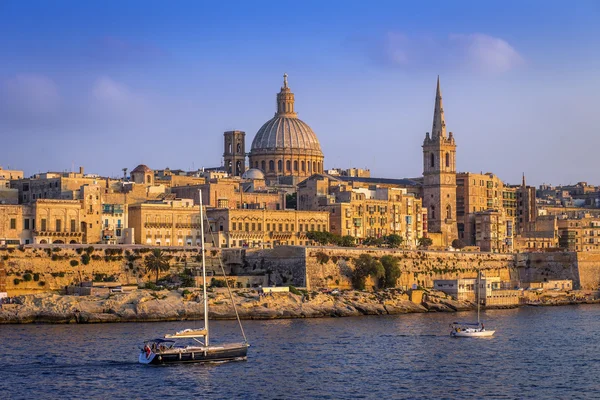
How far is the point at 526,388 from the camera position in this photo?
38.8 metres

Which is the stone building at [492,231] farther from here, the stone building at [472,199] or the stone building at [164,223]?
the stone building at [164,223]

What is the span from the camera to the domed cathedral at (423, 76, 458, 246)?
97.9m

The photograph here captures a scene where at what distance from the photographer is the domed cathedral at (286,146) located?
108 meters

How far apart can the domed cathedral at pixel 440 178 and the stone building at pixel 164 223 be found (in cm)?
2564

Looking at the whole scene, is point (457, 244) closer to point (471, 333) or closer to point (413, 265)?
point (413, 265)

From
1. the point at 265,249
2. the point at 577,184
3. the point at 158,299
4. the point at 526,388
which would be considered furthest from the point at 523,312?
the point at 577,184

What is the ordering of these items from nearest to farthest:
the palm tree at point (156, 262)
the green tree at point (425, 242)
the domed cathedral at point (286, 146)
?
1. the palm tree at point (156, 262)
2. the green tree at point (425, 242)
3. the domed cathedral at point (286, 146)

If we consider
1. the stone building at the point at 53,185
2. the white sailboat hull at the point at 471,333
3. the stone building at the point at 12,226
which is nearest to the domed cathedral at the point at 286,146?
the stone building at the point at 53,185

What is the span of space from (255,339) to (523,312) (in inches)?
880

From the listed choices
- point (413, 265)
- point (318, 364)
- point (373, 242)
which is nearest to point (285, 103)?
point (373, 242)

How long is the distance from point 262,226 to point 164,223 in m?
7.25

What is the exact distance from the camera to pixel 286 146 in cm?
10806

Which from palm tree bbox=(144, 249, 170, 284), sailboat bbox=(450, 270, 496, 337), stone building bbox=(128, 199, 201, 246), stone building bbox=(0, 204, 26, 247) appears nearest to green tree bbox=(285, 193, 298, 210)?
stone building bbox=(128, 199, 201, 246)

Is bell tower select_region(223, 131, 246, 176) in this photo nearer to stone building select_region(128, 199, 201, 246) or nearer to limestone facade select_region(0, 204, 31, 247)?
stone building select_region(128, 199, 201, 246)
